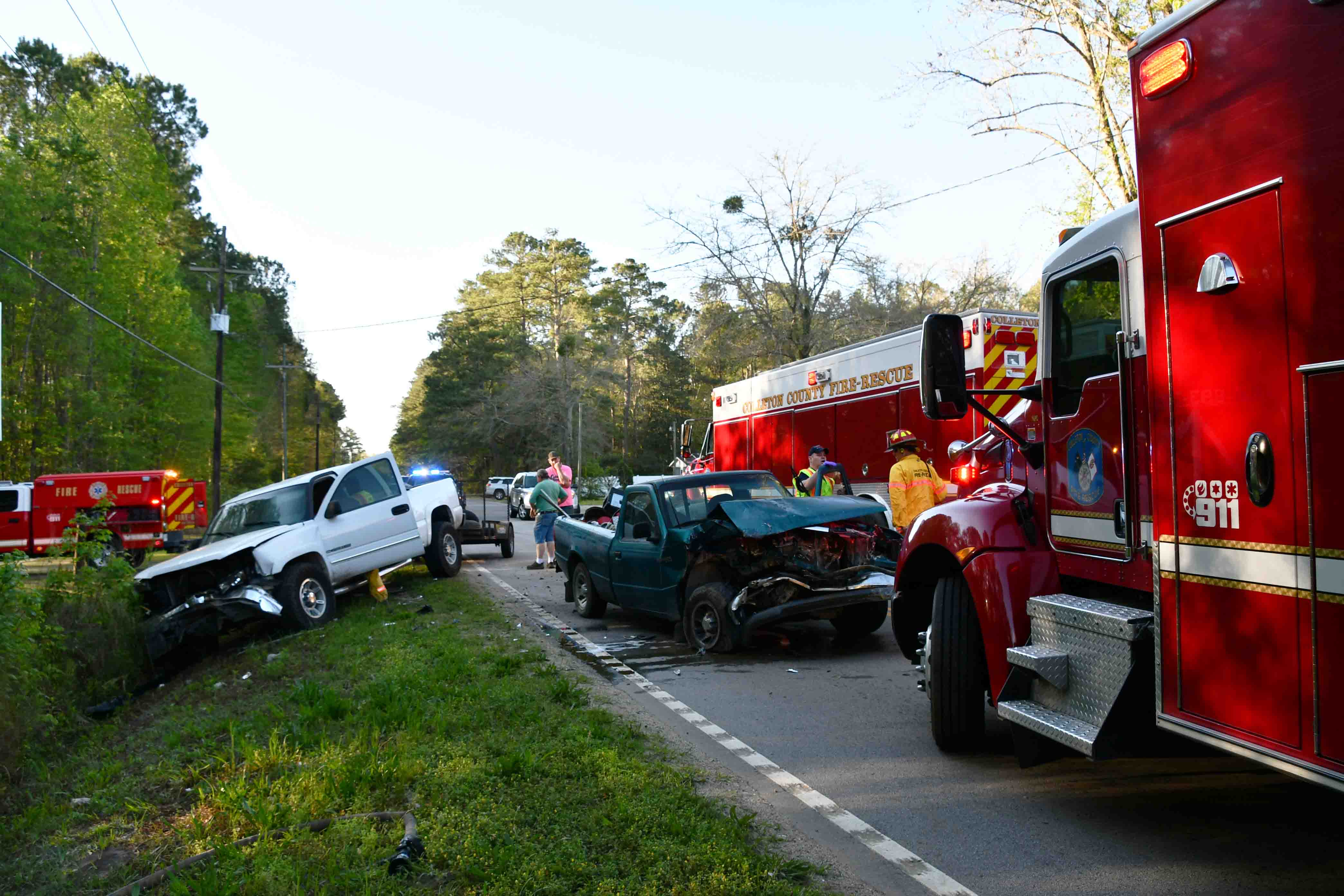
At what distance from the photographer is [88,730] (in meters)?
8.34

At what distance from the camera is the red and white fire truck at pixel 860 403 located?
12.0m

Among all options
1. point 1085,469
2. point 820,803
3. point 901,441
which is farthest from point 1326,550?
point 901,441

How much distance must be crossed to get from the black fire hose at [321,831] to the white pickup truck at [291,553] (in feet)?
19.9

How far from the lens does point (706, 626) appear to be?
8.89 m

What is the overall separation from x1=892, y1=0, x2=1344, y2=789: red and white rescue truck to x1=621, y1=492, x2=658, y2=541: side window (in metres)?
5.06

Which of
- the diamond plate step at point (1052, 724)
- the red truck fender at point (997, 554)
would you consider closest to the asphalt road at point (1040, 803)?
the diamond plate step at point (1052, 724)

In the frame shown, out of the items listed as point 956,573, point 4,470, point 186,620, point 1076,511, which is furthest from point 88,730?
point 4,470

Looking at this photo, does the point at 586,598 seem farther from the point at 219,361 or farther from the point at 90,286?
the point at 90,286

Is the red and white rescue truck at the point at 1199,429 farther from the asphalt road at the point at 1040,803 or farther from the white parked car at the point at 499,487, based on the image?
the white parked car at the point at 499,487

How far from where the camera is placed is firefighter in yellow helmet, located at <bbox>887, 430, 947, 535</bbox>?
10531 mm

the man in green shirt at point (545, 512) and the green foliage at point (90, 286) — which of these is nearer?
the man in green shirt at point (545, 512)

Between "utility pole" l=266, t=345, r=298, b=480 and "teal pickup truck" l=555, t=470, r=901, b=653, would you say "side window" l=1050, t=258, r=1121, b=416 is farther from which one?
"utility pole" l=266, t=345, r=298, b=480

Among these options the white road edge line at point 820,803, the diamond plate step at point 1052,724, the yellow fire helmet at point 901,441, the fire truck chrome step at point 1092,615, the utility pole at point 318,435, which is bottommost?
the white road edge line at point 820,803

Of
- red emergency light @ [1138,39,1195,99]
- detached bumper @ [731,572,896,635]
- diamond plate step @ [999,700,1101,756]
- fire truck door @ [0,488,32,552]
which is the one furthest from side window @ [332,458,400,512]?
fire truck door @ [0,488,32,552]
